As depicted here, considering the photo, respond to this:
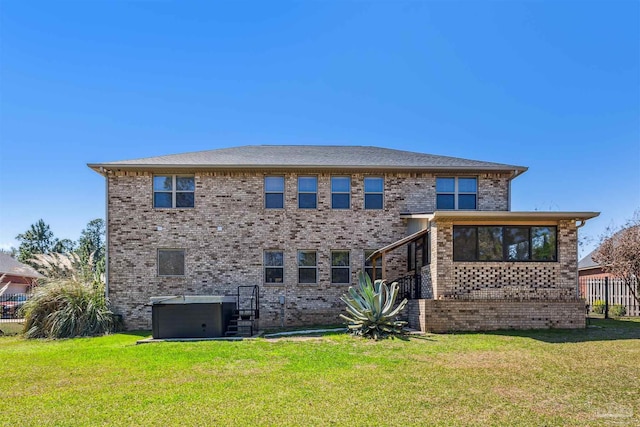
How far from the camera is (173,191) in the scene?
1523 cm

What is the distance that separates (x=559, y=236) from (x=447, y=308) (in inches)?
154

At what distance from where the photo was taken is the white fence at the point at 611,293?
17.3m

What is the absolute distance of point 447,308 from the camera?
37.0 ft

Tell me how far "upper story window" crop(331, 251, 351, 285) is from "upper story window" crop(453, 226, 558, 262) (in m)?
4.44

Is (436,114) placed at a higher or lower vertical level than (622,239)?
higher

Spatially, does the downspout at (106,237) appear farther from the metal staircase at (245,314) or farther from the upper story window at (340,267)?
the upper story window at (340,267)

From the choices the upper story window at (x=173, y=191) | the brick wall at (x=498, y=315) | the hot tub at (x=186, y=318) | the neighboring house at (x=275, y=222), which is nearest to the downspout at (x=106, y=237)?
the neighboring house at (x=275, y=222)

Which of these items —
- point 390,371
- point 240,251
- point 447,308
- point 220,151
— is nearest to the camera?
point 390,371

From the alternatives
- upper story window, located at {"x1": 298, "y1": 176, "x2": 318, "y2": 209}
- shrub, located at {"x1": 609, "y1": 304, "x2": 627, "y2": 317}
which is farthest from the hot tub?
shrub, located at {"x1": 609, "y1": 304, "x2": 627, "y2": 317}

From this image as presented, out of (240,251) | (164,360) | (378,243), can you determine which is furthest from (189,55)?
(164,360)

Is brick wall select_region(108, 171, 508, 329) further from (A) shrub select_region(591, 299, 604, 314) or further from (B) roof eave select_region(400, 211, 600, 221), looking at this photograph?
(A) shrub select_region(591, 299, 604, 314)

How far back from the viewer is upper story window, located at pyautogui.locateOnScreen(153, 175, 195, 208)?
49.9ft

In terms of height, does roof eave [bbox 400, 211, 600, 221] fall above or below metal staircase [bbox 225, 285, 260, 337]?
above

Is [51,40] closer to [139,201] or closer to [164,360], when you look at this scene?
[139,201]
